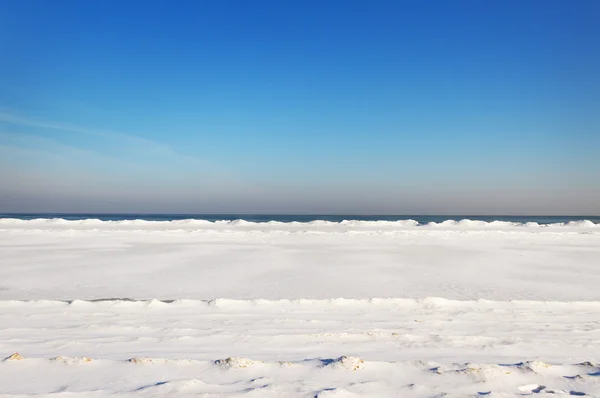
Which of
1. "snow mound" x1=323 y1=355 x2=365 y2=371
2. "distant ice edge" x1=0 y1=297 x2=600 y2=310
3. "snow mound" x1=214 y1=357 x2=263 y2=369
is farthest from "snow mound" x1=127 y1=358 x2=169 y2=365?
"distant ice edge" x1=0 y1=297 x2=600 y2=310

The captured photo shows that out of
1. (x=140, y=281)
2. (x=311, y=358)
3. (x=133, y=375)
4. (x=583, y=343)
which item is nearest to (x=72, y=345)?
(x=133, y=375)

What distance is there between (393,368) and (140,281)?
23.3ft

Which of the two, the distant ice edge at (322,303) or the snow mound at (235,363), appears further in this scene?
the distant ice edge at (322,303)

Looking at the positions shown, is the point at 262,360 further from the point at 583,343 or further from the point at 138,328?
the point at 583,343

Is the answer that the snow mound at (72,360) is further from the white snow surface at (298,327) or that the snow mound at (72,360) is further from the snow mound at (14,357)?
the snow mound at (14,357)

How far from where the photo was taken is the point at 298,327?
546cm

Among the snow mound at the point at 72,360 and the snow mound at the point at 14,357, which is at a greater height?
the snow mound at the point at 14,357

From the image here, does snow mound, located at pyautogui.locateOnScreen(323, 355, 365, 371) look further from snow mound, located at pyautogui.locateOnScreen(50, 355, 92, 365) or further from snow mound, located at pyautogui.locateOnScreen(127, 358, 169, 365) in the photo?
snow mound, located at pyautogui.locateOnScreen(50, 355, 92, 365)

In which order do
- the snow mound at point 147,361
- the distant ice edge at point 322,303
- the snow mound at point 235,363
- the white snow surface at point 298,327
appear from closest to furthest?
the white snow surface at point 298,327
the snow mound at point 235,363
the snow mound at point 147,361
the distant ice edge at point 322,303

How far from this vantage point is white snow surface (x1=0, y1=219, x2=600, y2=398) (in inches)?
137

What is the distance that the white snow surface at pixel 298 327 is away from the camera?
3490 millimetres

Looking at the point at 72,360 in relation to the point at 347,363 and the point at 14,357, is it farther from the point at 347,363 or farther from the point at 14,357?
the point at 347,363

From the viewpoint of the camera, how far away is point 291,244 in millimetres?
17531

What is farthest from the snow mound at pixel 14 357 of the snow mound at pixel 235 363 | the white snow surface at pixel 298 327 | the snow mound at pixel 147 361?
the snow mound at pixel 235 363
